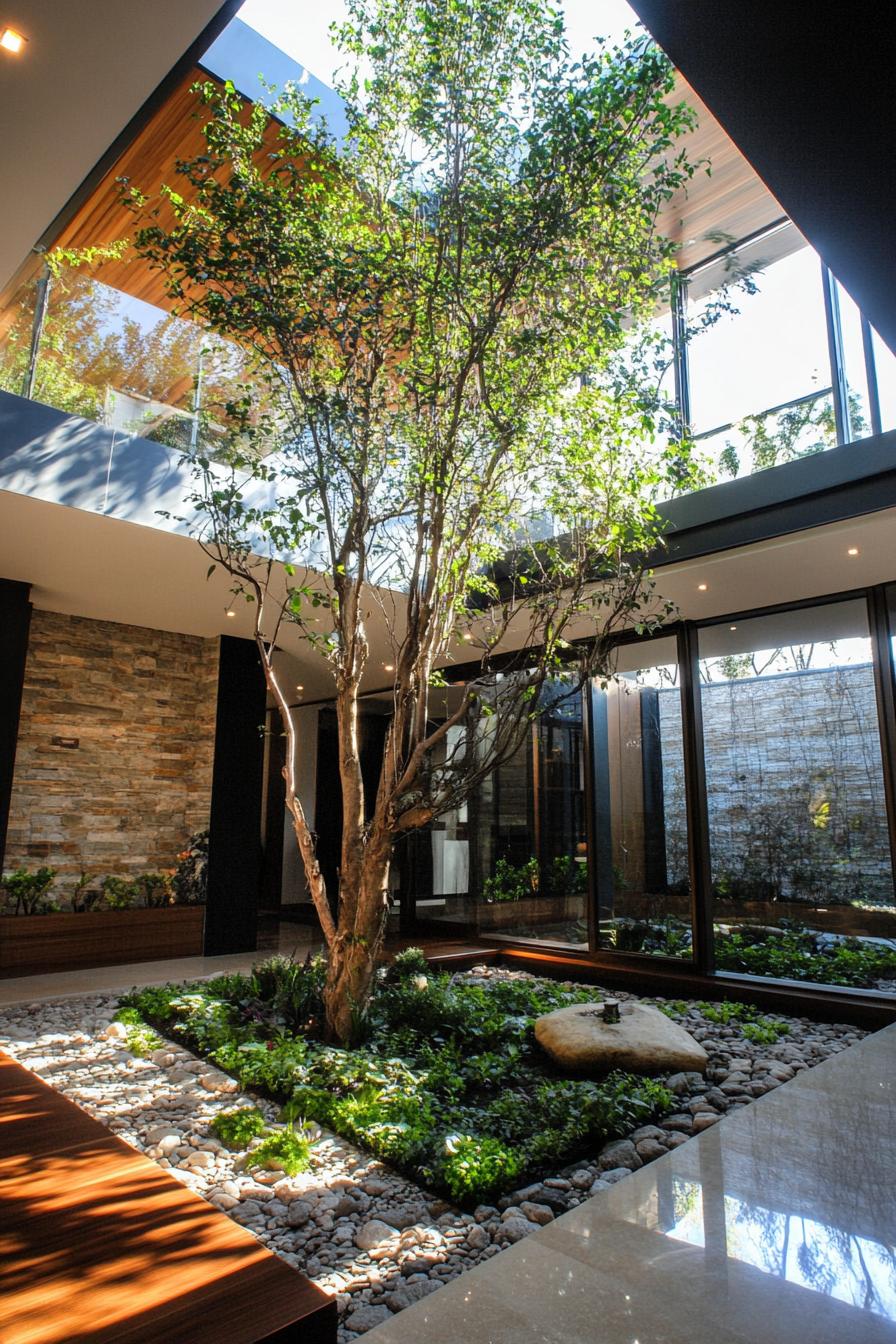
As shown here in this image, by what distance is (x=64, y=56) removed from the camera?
257cm

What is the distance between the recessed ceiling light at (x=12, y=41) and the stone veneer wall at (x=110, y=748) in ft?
20.0

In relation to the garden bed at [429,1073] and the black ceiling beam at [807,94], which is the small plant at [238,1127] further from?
the black ceiling beam at [807,94]

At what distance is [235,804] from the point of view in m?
8.39

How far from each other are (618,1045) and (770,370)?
4.90 meters

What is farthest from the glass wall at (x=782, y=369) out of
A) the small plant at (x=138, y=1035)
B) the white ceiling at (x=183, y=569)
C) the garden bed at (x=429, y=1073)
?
the small plant at (x=138, y=1035)

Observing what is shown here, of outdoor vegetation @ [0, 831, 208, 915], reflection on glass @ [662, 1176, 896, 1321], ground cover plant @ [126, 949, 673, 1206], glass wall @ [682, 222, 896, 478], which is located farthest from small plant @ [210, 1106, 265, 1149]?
glass wall @ [682, 222, 896, 478]

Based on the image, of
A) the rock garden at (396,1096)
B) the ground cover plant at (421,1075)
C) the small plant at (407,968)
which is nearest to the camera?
the rock garden at (396,1096)

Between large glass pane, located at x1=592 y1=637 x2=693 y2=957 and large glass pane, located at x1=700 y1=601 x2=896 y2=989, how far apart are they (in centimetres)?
31

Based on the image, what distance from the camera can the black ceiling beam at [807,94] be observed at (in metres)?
1.78

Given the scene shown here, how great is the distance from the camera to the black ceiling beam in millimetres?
1784

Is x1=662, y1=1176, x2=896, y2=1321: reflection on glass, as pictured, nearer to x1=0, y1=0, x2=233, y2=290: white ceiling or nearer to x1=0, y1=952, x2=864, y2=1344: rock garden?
x1=0, y1=952, x2=864, y2=1344: rock garden

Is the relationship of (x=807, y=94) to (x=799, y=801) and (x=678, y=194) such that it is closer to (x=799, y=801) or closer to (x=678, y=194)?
(x=678, y=194)

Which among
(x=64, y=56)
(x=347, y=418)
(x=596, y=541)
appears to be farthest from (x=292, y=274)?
(x=596, y=541)

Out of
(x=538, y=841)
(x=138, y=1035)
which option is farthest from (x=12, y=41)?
(x=538, y=841)
